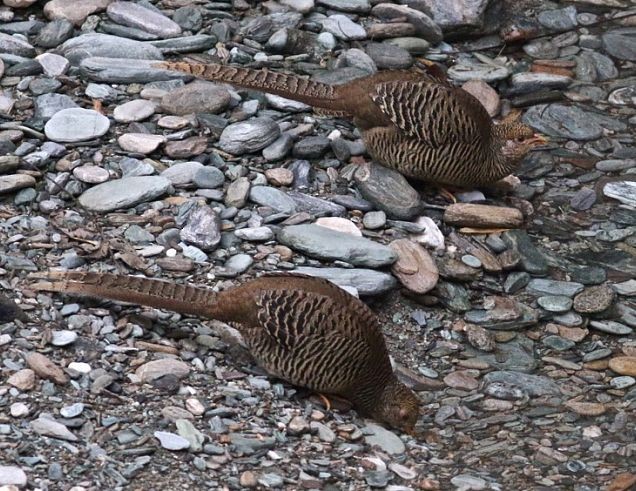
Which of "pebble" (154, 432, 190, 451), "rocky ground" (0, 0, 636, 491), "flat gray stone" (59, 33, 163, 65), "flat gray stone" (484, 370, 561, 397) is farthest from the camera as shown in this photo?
Result: "flat gray stone" (59, 33, 163, 65)

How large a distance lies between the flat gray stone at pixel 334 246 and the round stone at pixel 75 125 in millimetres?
1352

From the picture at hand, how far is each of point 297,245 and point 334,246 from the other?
0.21m

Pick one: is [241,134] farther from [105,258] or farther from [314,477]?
[314,477]

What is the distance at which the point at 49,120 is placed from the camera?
25.1 ft

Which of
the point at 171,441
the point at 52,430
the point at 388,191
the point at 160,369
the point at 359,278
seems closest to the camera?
the point at 52,430

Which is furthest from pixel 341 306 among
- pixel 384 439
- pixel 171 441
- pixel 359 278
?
pixel 171 441

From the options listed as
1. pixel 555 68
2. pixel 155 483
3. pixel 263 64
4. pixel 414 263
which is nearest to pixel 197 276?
pixel 414 263

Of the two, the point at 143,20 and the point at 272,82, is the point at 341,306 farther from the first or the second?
the point at 143,20

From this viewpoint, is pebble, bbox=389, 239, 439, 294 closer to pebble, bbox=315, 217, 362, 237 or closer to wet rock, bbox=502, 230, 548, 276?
pebble, bbox=315, 217, 362, 237

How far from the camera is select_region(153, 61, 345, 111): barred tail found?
7945 millimetres

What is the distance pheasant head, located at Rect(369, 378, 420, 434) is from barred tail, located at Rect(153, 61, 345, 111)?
7.66 feet

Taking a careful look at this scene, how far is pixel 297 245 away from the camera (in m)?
7.12

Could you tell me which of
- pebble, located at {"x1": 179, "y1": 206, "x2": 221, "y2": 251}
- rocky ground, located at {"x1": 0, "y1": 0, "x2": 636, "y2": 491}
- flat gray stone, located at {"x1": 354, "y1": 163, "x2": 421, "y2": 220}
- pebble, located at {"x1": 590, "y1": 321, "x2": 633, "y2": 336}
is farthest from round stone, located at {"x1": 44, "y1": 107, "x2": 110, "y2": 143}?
pebble, located at {"x1": 590, "y1": 321, "x2": 633, "y2": 336}

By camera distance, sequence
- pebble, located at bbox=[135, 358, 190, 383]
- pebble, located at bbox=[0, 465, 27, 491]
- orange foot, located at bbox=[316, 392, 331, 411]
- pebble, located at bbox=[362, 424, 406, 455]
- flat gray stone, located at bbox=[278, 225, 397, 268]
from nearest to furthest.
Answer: pebble, located at bbox=[0, 465, 27, 491] → pebble, located at bbox=[135, 358, 190, 383] → pebble, located at bbox=[362, 424, 406, 455] → orange foot, located at bbox=[316, 392, 331, 411] → flat gray stone, located at bbox=[278, 225, 397, 268]
